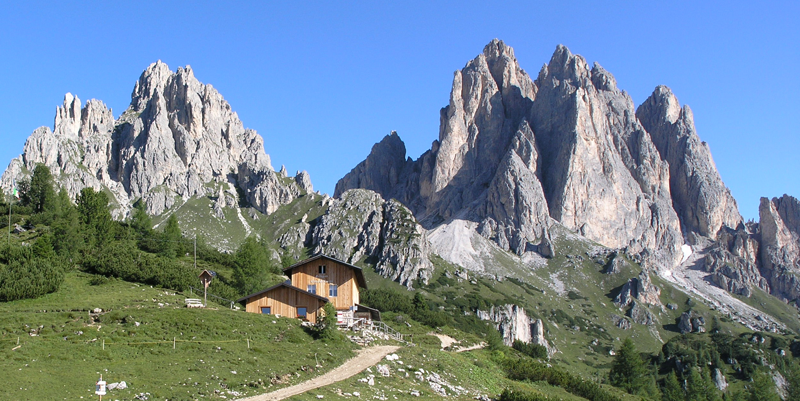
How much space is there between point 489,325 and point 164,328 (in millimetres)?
107772

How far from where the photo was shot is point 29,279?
47.5m

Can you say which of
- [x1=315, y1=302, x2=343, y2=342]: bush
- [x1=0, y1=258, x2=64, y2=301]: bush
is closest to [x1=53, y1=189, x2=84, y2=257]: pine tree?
[x1=0, y1=258, x2=64, y2=301]: bush

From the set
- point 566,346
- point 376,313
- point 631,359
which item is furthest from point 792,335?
point 376,313

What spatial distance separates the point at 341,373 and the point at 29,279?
29.7m

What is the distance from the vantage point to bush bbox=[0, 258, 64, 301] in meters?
46.1

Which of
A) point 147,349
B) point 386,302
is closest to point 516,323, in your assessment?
point 386,302

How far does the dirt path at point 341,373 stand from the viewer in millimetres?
29062

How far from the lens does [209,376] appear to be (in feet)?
99.6

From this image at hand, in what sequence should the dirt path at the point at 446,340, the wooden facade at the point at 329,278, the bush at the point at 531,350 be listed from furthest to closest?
the bush at the point at 531,350
the dirt path at the point at 446,340
the wooden facade at the point at 329,278

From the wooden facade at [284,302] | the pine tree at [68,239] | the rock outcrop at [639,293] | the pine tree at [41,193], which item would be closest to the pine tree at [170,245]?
the pine tree at [68,239]

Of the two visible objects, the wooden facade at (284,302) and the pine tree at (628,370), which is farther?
the pine tree at (628,370)

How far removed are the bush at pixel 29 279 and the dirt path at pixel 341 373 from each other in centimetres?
2738

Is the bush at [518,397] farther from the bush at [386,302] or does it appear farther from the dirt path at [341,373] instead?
the bush at [386,302]

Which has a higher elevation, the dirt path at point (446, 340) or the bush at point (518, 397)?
the dirt path at point (446, 340)
